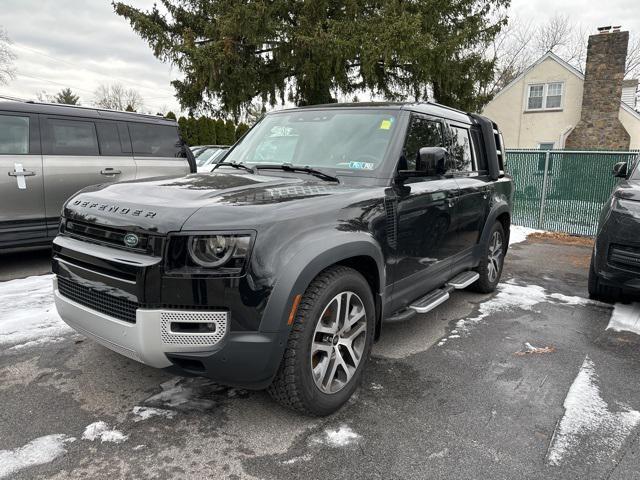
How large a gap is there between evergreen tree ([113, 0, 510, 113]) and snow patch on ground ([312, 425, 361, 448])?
14.4 m

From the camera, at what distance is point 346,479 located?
2.26 metres

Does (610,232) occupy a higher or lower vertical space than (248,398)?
higher

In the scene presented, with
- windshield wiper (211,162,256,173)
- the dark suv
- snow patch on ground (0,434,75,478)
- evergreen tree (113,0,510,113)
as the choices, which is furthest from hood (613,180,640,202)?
evergreen tree (113,0,510,113)

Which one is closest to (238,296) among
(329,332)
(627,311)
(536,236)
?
(329,332)

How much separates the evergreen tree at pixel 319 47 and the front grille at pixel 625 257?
39.7ft

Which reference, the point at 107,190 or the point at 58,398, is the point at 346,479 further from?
the point at 107,190

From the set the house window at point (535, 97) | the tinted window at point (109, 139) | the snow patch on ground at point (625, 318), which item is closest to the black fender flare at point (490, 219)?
the snow patch on ground at point (625, 318)

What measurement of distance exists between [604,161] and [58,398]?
10202 mm

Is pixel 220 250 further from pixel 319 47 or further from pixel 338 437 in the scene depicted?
pixel 319 47

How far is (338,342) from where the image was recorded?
2807mm

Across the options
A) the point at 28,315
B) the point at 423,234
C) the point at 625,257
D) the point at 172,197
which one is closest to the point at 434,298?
the point at 423,234

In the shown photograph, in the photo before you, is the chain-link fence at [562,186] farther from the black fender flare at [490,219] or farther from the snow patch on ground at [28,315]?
the snow patch on ground at [28,315]

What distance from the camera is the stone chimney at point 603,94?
1852 cm

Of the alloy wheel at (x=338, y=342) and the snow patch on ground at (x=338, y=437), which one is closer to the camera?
the snow patch on ground at (x=338, y=437)
